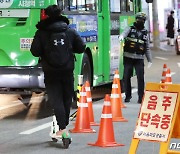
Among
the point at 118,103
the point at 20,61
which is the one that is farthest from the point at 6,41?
the point at 118,103

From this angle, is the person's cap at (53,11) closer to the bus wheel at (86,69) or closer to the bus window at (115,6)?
the bus wheel at (86,69)

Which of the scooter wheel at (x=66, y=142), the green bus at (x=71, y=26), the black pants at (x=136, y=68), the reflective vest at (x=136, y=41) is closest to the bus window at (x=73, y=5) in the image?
the green bus at (x=71, y=26)

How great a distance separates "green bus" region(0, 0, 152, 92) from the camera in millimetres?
13078

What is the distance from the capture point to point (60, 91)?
1007 centimetres

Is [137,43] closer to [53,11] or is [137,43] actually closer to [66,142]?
[53,11]

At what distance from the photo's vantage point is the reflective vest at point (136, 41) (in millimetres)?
14953

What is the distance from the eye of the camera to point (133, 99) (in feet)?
53.0

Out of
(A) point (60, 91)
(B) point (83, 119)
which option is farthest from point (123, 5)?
(A) point (60, 91)

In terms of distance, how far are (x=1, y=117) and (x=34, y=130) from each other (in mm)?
1928

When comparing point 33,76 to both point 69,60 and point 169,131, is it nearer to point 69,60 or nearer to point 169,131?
point 69,60

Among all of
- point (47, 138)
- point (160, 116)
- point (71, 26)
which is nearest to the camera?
point (160, 116)

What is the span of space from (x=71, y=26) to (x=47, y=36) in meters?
3.83

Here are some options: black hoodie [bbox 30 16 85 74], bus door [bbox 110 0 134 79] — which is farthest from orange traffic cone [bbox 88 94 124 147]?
bus door [bbox 110 0 134 79]

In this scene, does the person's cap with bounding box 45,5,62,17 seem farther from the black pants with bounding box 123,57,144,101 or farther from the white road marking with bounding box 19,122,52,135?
the black pants with bounding box 123,57,144,101
